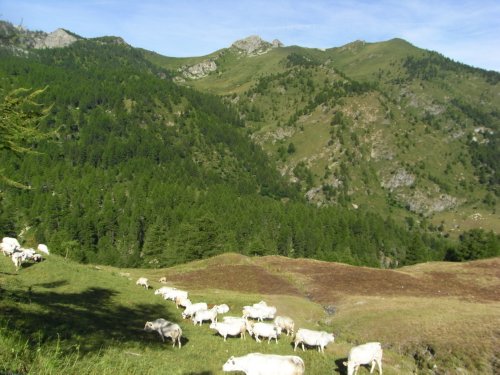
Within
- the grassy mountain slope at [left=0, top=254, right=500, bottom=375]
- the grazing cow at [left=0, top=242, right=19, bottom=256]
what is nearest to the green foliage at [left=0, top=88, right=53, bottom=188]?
the grassy mountain slope at [left=0, top=254, right=500, bottom=375]

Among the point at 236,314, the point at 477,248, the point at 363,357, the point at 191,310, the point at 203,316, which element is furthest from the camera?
the point at 477,248

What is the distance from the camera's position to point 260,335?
1152 inches

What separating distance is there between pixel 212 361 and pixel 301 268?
51.1 meters

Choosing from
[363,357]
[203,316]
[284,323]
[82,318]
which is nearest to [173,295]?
[203,316]

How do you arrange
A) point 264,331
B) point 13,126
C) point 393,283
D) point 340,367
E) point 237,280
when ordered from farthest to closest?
point 237,280 < point 393,283 < point 264,331 < point 340,367 < point 13,126

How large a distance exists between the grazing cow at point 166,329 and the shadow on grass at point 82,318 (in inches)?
15.0

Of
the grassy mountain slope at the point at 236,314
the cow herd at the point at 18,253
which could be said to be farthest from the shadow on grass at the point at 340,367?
the cow herd at the point at 18,253

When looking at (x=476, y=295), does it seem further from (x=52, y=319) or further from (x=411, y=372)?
(x=52, y=319)

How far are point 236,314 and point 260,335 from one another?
1113cm

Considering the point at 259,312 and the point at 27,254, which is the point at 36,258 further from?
the point at 259,312

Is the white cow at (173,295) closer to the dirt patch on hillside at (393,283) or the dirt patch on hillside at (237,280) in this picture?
the dirt patch on hillside at (237,280)

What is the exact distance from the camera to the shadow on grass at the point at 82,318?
17.8 meters

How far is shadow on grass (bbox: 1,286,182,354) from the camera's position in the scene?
17750 mm

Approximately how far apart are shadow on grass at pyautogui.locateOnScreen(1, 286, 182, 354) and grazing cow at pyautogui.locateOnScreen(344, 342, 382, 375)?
10.7 metres
